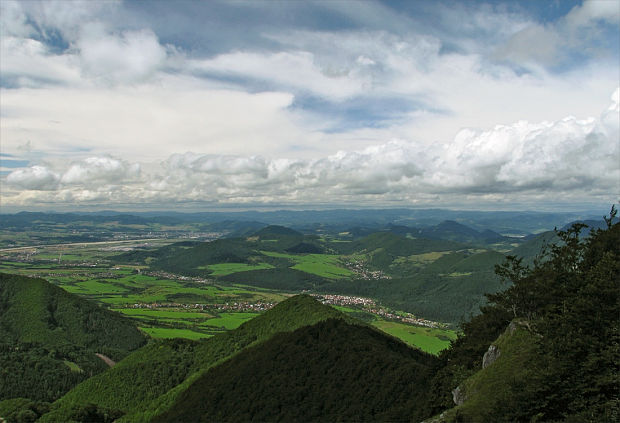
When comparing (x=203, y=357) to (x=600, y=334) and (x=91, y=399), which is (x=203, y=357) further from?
(x=600, y=334)

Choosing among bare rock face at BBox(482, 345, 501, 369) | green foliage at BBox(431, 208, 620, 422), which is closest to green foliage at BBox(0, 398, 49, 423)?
green foliage at BBox(431, 208, 620, 422)

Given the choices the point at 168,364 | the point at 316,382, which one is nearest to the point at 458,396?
the point at 316,382

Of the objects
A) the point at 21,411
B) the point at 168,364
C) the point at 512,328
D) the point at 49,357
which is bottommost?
the point at 49,357

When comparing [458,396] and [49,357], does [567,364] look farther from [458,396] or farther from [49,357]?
[49,357]

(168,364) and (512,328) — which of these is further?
(168,364)

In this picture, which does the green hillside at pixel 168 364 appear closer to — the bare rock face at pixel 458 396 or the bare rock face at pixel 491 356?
the bare rock face at pixel 491 356

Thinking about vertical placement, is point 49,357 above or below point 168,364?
below

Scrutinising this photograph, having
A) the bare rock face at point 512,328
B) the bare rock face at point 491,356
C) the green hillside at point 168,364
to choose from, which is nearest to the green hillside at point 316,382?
the bare rock face at point 491,356
